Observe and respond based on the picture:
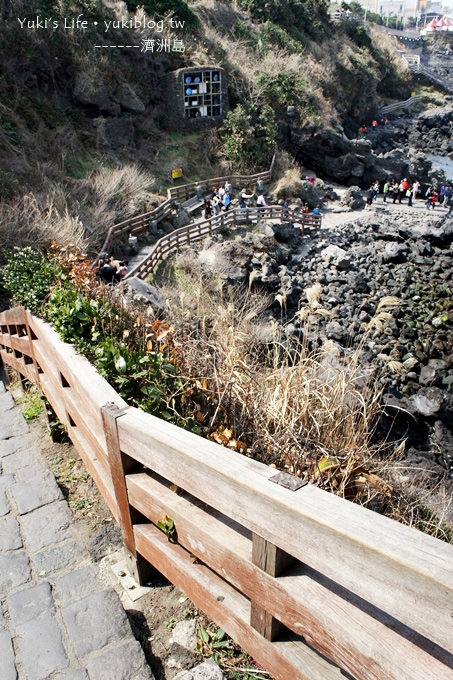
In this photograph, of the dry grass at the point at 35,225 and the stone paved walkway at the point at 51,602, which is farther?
the dry grass at the point at 35,225

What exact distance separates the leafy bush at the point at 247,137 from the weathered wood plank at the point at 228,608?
2534 cm

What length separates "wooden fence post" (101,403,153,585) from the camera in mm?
2383

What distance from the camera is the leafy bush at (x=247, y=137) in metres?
25.5

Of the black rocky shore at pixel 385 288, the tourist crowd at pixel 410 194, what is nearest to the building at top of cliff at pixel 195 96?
the tourist crowd at pixel 410 194

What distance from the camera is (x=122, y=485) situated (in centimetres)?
250

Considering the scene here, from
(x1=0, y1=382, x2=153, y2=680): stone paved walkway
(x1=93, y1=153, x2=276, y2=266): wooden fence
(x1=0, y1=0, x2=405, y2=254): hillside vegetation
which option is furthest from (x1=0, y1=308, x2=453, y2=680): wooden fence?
(x1=0, y1=0, x2=405, y2=254): hillside vegetation

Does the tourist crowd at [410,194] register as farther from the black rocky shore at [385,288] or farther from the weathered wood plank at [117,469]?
the weathered wood plank at [117,469]

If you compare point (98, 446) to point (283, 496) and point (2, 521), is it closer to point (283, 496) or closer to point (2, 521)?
point (2, 521)

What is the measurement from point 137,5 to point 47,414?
29.0 meters

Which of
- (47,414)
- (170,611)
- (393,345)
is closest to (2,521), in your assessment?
(47,414)

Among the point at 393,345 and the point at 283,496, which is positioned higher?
the point at 283,496

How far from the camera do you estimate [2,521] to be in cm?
328

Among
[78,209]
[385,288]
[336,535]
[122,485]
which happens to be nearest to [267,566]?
[336,535]

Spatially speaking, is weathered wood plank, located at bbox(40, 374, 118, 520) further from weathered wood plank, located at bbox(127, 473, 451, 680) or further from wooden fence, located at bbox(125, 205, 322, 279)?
wooden fence, located at bbox(125, 205, 322, 279)
